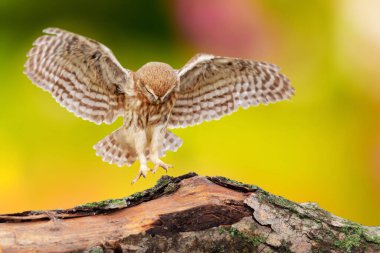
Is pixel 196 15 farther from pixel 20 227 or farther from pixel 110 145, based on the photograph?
pixel 20 227

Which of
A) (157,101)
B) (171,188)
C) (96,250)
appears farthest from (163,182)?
(157,101)

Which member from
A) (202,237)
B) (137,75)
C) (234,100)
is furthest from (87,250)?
(234,100)

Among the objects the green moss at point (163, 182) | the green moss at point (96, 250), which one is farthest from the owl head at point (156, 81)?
the green moss at point (96, 250)

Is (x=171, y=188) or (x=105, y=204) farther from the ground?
(x=171, y=188)

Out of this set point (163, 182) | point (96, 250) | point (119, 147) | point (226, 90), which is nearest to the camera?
point (96, 250)

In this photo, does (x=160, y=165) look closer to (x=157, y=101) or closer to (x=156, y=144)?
(x=156, y=144)

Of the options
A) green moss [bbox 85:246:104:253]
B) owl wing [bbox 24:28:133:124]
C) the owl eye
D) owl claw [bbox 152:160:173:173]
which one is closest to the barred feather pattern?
owl wing [bbox 24:28:133:124]
